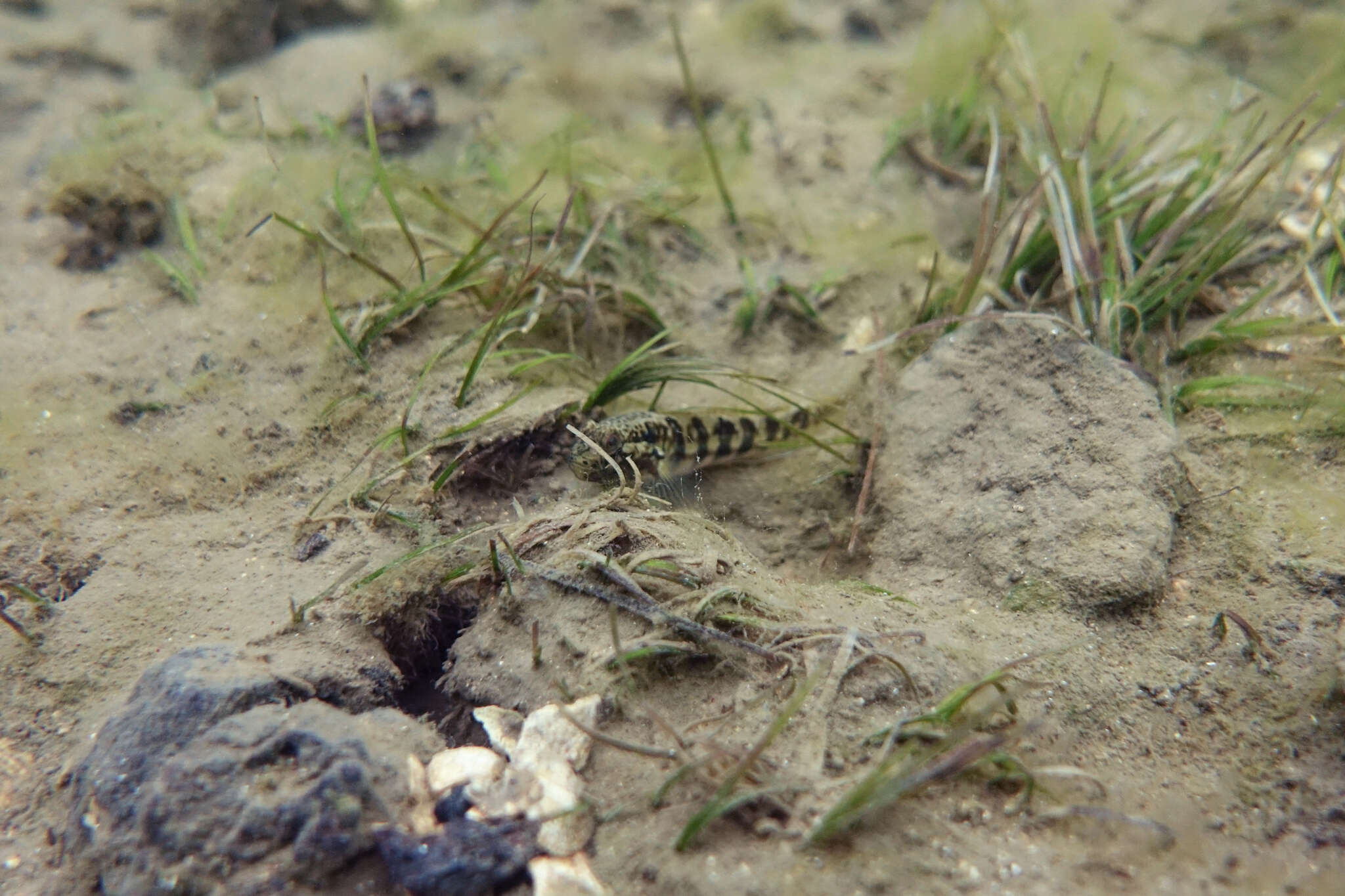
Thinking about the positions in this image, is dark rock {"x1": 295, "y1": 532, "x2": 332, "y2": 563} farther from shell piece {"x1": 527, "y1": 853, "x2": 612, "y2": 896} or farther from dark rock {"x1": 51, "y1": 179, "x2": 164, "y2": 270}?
dark rock {"x1": 51, "y1": 179, "x2": 164, "y2": 270}

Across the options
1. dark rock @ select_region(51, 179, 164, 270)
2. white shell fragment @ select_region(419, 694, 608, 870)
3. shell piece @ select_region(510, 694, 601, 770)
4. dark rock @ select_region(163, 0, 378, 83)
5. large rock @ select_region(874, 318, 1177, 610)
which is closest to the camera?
white shell fragment @ select_region(419, 694, 608, 870)

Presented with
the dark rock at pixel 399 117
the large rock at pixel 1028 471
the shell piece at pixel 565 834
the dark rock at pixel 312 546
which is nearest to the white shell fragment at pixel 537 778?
the shell piece at pixel 565 834

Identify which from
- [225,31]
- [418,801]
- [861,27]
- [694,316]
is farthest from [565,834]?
[225,31]

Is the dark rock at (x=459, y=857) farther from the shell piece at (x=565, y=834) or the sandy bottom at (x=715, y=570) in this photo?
the sandy bottom at (x=715, y=570)

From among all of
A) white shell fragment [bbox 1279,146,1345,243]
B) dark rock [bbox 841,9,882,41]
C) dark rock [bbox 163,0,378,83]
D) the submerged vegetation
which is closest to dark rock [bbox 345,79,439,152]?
the submerged vegetation

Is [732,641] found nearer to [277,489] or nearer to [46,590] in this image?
[277,489]

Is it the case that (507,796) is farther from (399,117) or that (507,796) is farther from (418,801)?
(399,117)
